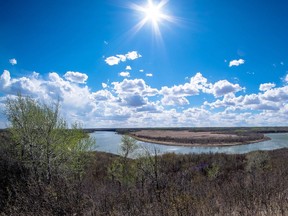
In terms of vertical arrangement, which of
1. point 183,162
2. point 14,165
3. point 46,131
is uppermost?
point 46,131

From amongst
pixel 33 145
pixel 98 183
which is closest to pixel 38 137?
pixel 33 145

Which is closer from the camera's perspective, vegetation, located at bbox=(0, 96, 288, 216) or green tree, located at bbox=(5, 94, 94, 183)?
vegetation, located at bbox=(0, 96, 288, 216)

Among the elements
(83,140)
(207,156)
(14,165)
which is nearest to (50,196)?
(14,165)

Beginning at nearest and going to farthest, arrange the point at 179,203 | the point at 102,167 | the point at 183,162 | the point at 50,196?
1. the point at 179,203
2. the point at 50,196
3. the point at 102,167
4. the point at 183,162

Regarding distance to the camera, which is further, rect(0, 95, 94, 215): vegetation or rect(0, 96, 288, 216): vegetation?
rect(0, 95, 94, 215): vegetation

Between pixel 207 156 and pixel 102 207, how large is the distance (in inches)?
1861

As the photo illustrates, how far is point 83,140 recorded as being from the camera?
1063 inches

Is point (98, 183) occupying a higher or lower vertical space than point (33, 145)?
lower

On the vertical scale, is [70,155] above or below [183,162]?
above

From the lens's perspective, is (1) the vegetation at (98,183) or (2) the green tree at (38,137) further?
(2) the green tree at (38,137)

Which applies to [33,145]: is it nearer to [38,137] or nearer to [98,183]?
[38,137]

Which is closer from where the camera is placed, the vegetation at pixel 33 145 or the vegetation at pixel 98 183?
the vegetation at pixel 98 183

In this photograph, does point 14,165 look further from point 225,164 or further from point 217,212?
point 225,164

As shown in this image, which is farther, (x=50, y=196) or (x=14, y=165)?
(x=14, y=165)
